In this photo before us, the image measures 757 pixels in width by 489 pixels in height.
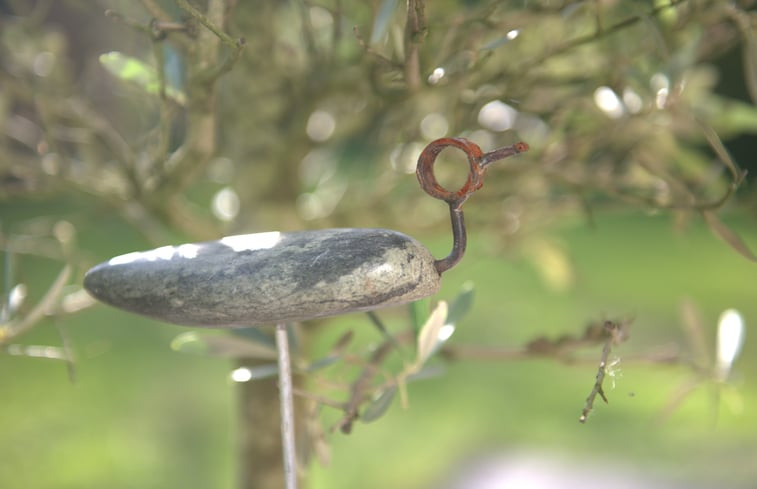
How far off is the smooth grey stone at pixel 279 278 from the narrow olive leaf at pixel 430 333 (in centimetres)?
5

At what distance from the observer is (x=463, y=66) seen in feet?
1.28

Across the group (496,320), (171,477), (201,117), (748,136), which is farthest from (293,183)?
(748,136)

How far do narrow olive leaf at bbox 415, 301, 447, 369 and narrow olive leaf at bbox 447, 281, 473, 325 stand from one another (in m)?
0.03

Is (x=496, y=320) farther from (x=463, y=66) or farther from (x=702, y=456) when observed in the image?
(x=463, y=66)

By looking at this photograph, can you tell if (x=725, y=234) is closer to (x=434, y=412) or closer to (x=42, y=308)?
(x=42, y=308)

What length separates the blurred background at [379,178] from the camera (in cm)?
38

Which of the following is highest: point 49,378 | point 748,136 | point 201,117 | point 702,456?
point 748,136

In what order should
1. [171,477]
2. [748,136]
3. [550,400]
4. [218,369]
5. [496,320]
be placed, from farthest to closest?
1. [748,136]
2. [496,320]
3. [218,369]
4. [550,400]
5. [171,477]

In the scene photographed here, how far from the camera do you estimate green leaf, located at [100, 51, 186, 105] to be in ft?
1.16

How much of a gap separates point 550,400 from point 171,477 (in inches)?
23.5

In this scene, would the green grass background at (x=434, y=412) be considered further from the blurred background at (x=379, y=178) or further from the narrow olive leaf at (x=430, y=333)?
the narrow olive leaf at (x=430, y=333)

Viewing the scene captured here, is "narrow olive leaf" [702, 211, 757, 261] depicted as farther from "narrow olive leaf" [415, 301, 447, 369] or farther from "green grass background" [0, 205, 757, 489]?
"green grass background" [0, 205, 757, 489]

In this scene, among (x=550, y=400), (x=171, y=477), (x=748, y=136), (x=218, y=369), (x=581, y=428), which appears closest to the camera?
(x=171, y=477)

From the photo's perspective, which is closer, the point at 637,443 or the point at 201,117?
the point at 201,117
